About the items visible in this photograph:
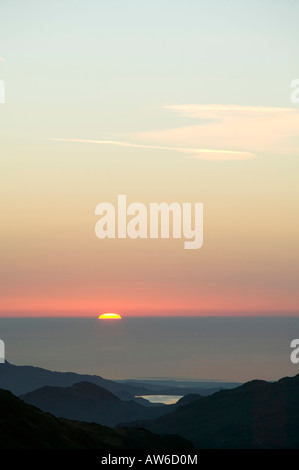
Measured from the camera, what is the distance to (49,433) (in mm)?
139250

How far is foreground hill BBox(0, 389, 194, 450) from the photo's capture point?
132075mm

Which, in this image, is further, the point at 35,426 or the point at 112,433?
the point at 112,433

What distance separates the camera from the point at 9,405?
474ft

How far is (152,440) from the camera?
170m

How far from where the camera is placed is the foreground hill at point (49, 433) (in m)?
132

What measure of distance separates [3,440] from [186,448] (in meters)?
54.9
